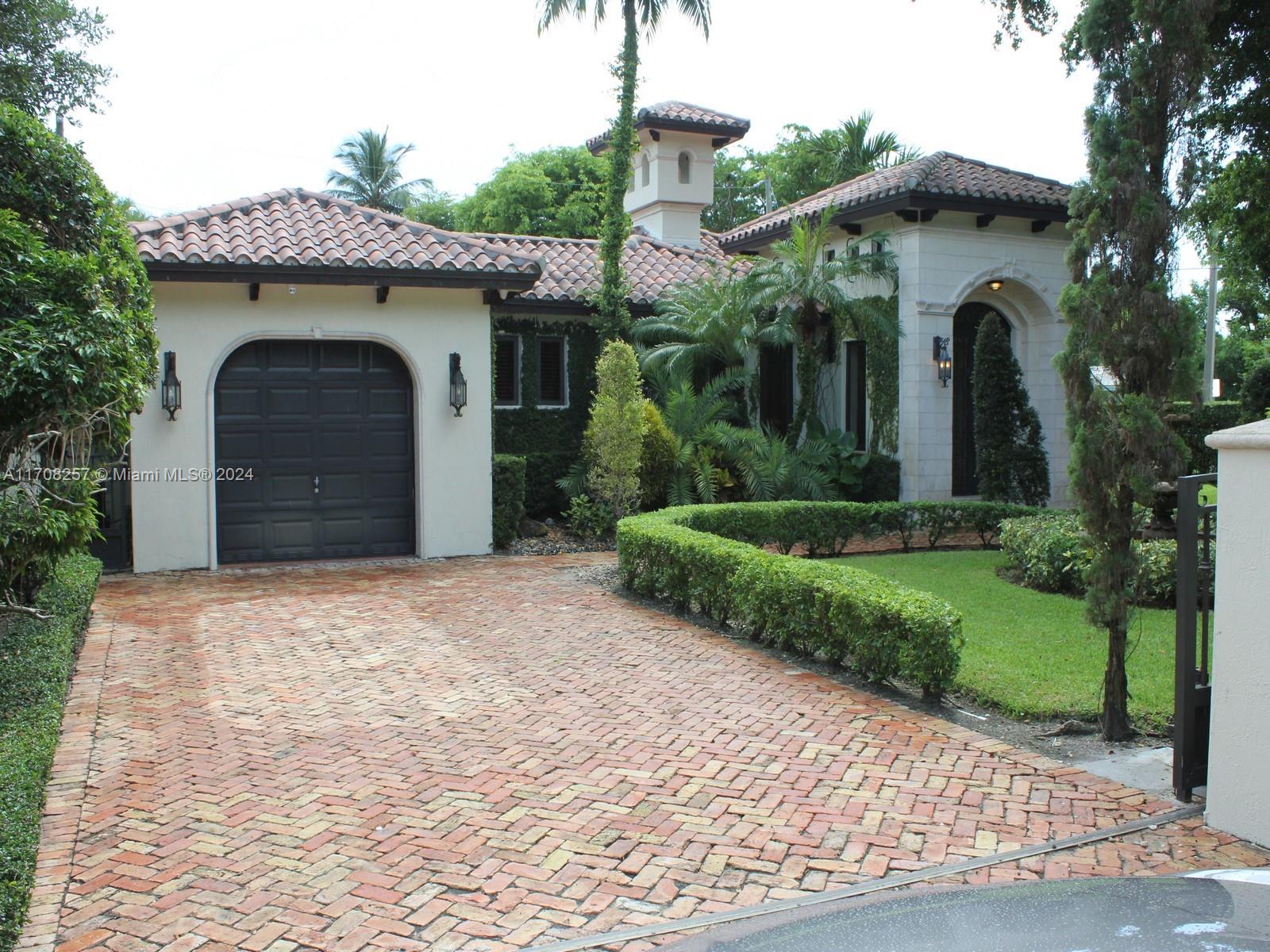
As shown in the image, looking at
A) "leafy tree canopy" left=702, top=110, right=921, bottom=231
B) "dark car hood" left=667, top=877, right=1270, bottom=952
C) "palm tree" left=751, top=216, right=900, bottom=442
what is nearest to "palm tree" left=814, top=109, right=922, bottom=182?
"leafy tree canopy" left=702, top=110, right=921, bottom=231

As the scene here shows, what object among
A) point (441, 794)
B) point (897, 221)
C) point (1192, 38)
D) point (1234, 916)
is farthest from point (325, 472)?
point (1234, 916)

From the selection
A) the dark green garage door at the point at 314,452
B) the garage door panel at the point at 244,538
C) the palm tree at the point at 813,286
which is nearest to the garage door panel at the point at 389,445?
the dark green garage door at the point at 314,452

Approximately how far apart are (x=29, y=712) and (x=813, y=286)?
13.9 m

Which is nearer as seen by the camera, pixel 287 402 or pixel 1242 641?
pixel 1242 641

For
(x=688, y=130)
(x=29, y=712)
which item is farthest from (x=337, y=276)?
(x=688, y=130)

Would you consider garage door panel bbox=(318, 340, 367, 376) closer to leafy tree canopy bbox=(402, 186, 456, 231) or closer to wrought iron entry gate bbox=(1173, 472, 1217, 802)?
wrought iron entry gate bbox=(1173, 472, 1217, 802)

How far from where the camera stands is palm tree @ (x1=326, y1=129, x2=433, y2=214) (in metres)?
55.1

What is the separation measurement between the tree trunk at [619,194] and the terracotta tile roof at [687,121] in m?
4.64

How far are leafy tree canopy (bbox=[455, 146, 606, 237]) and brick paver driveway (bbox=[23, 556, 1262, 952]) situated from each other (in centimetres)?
3310

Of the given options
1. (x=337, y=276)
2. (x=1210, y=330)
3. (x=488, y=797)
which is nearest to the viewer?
(x=488, y=797)

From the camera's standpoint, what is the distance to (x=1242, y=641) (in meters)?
4.88

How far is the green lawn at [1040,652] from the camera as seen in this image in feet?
23.5

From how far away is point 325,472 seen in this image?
46.2ft

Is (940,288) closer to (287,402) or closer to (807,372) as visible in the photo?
(807,372)
